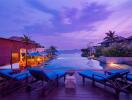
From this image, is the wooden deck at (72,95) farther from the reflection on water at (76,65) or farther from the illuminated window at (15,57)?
the illuminated window at (15,57)

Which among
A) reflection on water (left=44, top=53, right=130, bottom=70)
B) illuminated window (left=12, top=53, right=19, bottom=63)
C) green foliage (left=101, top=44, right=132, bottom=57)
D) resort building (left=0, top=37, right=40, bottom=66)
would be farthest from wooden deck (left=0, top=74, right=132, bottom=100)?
green foliage (left=101, top=44, right=132, bottom=57)

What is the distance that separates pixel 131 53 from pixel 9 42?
11.8 metres

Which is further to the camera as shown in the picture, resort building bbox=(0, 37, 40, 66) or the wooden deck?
resort building bbox=(0, 37, 40, 66)

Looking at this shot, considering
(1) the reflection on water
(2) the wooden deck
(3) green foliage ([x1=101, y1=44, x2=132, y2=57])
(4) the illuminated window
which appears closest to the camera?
(2) the wooden deck

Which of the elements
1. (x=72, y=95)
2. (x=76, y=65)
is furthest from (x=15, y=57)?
(x=72, y=95)

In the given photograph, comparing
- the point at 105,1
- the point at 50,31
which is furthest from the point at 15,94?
the point at 50,31

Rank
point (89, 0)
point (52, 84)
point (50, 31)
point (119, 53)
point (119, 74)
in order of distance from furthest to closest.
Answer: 1. point (50, 31)
2. point (119, 53)
3. point (89, 0)
4. point (52, 84)
5. point (119, 74)

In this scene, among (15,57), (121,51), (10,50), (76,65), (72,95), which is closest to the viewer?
(72,95)

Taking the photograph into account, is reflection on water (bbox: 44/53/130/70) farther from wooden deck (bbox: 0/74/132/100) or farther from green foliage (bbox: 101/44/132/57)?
wooden deck (bbox: 0/74/132/100)

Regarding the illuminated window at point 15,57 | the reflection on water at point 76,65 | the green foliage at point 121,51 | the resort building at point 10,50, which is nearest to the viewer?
the reflection on water at point 76,65

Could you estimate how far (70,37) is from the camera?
3216 centimetres

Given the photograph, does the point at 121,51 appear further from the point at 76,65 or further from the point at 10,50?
the point at 10,50

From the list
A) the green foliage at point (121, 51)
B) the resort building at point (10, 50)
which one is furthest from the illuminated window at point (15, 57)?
the green foliage at point (121, 51)

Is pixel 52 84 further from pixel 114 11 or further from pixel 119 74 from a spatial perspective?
pixel 114 11
